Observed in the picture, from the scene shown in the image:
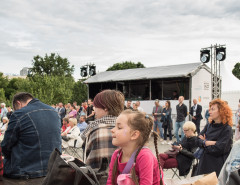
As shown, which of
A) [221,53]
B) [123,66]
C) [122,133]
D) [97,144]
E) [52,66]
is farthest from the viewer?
[52,66]

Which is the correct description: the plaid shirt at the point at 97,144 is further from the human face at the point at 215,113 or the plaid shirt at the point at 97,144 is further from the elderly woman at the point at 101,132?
the human face at the point at 215,113

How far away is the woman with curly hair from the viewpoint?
4109 millimetres

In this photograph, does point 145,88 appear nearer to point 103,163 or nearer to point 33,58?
point 103,163

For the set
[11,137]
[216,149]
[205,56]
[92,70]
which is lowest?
[216,149]

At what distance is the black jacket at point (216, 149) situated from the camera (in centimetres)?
410

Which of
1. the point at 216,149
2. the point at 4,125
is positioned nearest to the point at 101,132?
the point at 216,149

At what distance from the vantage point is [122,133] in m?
2.08

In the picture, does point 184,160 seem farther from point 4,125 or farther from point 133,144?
point 4,125

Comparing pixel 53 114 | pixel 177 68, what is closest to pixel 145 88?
pixel 177 68

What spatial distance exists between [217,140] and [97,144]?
2.36 metres

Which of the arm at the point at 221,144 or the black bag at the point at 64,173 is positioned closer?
the black bag at the point at 64,173

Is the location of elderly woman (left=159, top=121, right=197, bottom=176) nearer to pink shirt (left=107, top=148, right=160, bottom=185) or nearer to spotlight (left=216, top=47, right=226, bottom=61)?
pink shirt (left=107, top=148, right=160, bottom=185)

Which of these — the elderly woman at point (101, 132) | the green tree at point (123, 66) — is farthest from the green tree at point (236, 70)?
the elderly woman at point (101, 132)

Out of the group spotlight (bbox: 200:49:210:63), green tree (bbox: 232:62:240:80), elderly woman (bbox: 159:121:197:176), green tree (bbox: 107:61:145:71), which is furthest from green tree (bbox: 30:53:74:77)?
elderly woman (bbox: 159:121:197:176)
